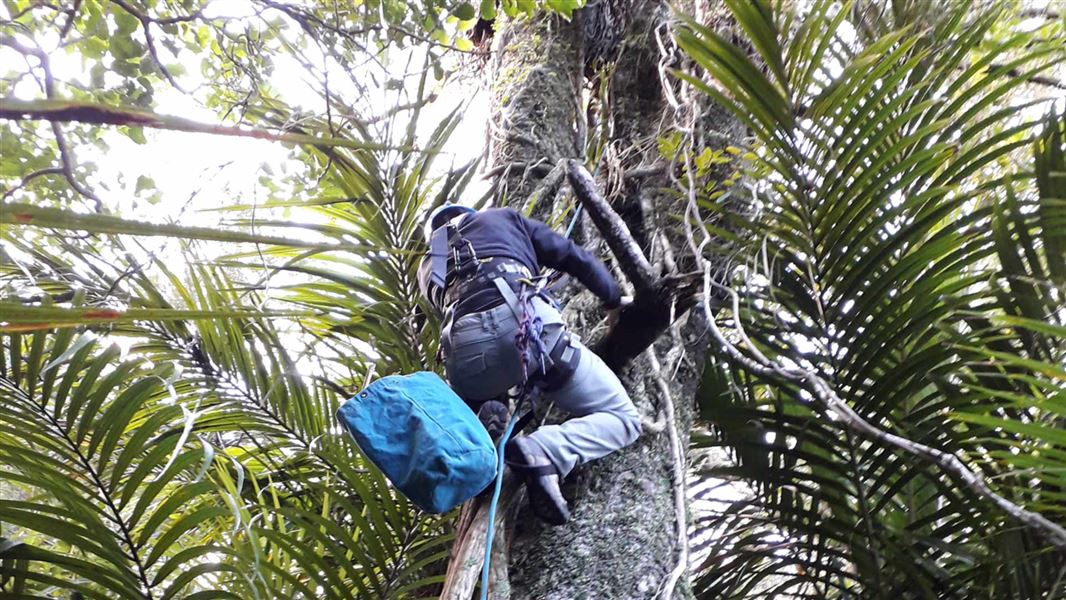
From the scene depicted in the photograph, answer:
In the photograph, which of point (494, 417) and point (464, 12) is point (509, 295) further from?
point (464, 12)

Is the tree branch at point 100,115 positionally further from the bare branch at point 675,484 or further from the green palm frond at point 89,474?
the bare branch at point 675,484

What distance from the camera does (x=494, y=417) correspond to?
1.96 m

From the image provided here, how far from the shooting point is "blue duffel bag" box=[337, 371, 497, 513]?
1573 millimetres

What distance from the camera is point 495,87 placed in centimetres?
290

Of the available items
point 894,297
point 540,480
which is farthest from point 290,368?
point 894,297

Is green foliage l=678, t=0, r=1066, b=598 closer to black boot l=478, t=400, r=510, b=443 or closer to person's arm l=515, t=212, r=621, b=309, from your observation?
person's arm l=515, t=212, r=621, b=309

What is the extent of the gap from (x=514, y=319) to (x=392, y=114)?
85cm

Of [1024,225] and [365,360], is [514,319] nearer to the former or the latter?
[365,360]

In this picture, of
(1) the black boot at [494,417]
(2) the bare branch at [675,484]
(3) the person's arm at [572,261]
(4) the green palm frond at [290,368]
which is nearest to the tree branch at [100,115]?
(4) the green palm frond at [290,368]

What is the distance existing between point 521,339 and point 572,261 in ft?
1.14

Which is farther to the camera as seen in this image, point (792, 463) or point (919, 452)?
point (792, 463)

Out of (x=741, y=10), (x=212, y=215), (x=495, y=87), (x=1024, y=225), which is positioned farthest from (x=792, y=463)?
(x=212, y=215)

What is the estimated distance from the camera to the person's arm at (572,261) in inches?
82.9

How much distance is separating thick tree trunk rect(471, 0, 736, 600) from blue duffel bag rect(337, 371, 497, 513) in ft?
0.82
